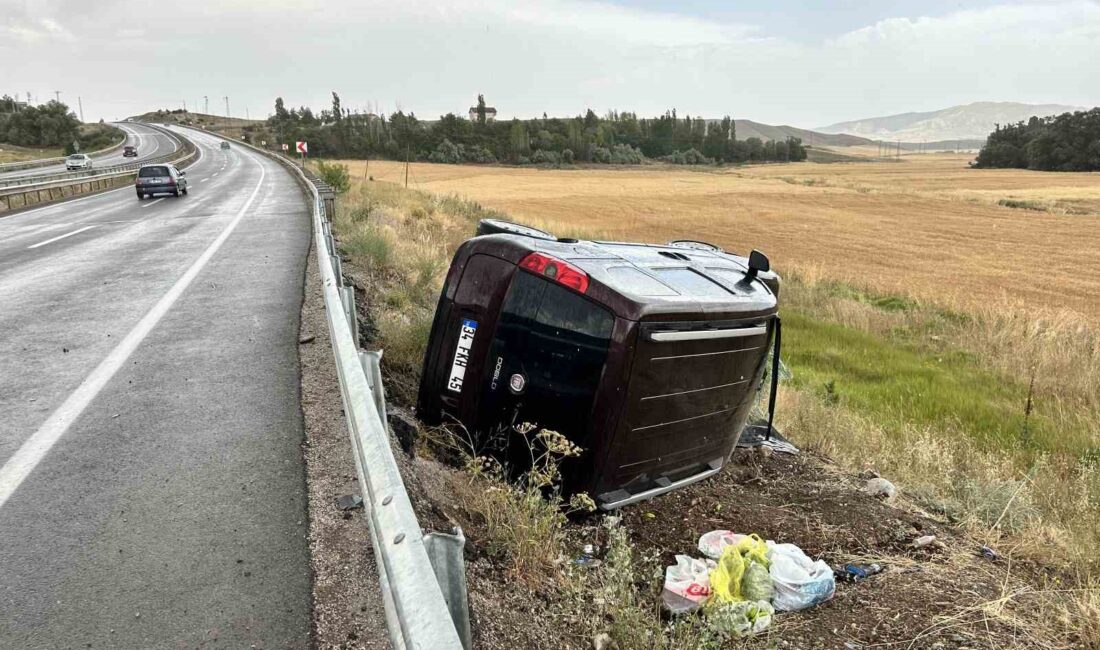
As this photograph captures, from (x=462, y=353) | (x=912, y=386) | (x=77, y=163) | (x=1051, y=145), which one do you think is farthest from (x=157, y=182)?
(x=1051, y=145)

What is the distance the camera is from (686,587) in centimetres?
348

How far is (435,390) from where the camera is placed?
452 cm

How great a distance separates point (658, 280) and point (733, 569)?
1.64m

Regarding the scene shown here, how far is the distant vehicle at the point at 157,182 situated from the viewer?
2512cm

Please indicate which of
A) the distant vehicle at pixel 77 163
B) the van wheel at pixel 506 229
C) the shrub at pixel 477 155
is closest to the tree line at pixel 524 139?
the shrub at pixel 477 155

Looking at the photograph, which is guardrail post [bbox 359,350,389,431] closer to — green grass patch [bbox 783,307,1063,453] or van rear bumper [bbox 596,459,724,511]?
van rear bumper [bbox 596,459,724,511]

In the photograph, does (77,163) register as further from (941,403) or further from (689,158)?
(689,158)

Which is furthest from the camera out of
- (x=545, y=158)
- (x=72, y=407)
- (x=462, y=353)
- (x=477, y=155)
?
(x=545, y=158)

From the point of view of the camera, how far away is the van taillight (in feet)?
12.7

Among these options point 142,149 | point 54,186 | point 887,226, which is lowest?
point 887,226

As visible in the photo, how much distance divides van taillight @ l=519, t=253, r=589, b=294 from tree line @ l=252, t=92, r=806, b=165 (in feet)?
299

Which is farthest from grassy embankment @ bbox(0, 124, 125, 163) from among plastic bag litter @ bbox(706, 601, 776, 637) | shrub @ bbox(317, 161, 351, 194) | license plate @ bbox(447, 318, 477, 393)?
plastic bag litter @ bbox(706, 601, 776, 637)

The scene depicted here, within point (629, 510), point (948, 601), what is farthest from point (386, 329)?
point (948, 601)

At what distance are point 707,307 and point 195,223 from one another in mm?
16099
